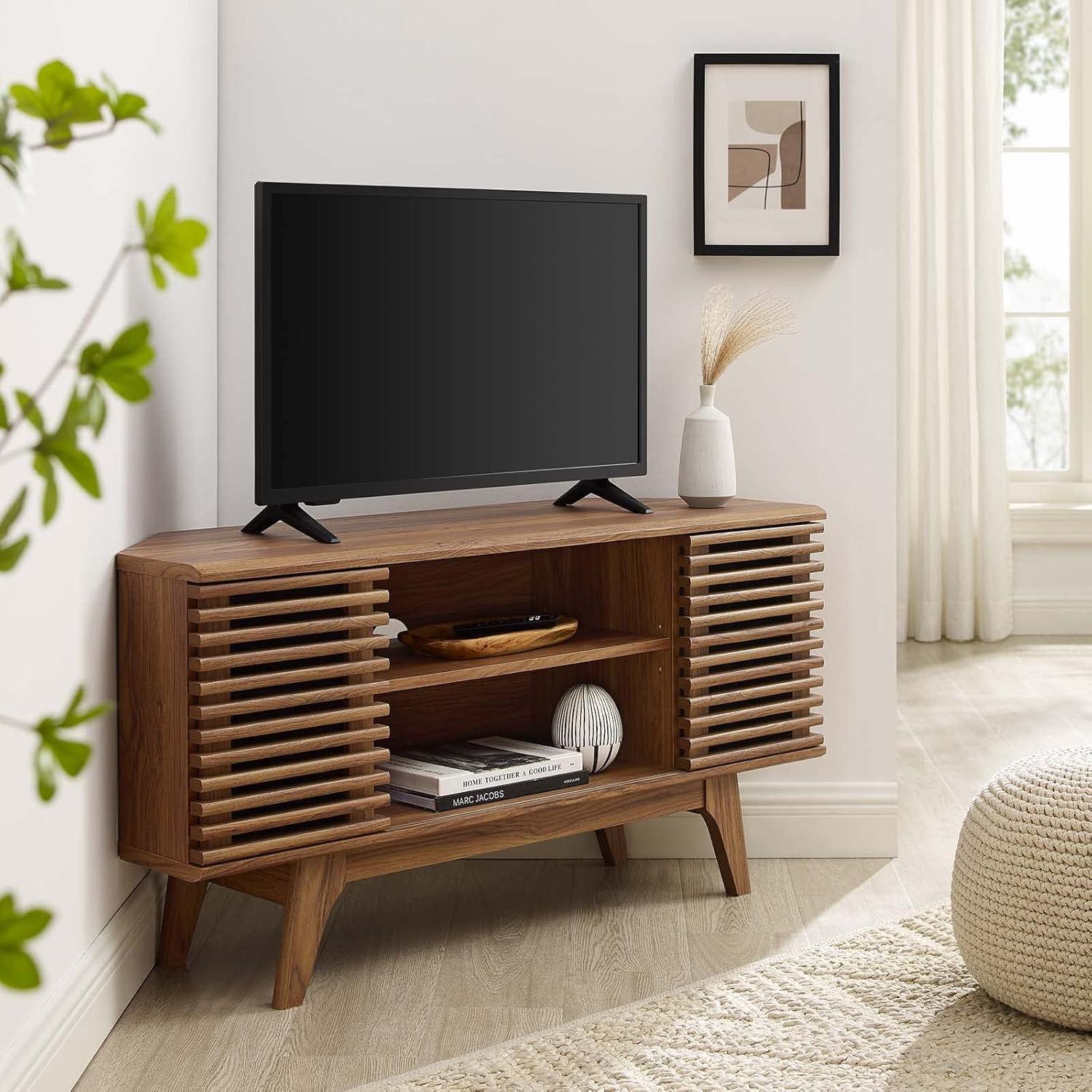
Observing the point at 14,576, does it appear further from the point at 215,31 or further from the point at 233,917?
the point at 215,31

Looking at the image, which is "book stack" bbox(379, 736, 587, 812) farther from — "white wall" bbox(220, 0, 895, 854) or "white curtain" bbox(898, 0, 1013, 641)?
"white curtain" bbox(898, 0, 1013, 641)

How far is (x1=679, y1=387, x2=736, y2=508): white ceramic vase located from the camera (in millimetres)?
2658

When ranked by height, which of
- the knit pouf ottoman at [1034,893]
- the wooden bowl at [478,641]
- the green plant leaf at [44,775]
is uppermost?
the green plant leaf at [44,775]

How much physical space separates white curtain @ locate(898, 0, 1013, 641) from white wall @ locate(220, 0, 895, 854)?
258cm

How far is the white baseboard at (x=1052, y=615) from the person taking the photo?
18.4 feet

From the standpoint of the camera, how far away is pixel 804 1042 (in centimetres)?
203

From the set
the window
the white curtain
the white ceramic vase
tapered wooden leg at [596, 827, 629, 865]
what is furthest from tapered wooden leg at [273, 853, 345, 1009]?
the window

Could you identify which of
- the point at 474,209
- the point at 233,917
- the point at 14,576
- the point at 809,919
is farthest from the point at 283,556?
the point at 809,919

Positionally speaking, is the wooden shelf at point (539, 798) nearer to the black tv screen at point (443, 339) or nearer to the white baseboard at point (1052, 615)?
the black tv screen at point (443, 339)

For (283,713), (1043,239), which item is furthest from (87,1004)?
(1043,239)

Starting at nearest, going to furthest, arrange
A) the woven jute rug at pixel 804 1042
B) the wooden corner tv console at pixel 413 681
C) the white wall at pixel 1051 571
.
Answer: the woven jute rug at pixel 804 1042, the wooden corner tv console at pixel 413 681, the white wall at pixel 1051 571

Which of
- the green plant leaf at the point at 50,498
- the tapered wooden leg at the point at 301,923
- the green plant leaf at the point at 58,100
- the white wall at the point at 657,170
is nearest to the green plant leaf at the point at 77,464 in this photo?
the green plant leaf at the point at 50,498

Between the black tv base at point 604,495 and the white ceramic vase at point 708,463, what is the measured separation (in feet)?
0.32

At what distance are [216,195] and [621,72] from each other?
851mm
